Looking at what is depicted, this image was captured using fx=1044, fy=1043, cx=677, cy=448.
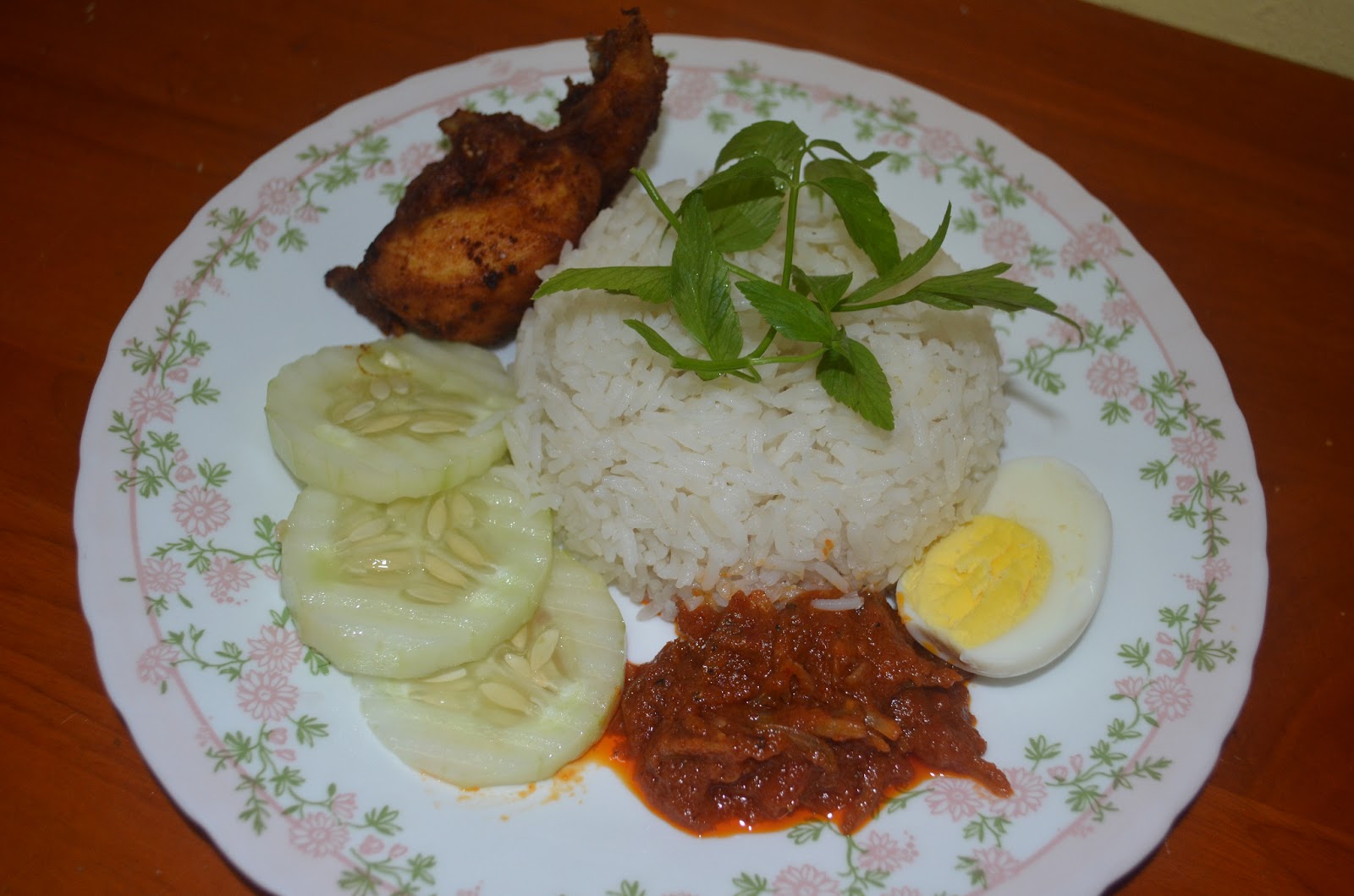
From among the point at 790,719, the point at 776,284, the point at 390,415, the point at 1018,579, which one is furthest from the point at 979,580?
the point at 390,415

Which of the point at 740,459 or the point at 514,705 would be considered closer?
the point at 514,705

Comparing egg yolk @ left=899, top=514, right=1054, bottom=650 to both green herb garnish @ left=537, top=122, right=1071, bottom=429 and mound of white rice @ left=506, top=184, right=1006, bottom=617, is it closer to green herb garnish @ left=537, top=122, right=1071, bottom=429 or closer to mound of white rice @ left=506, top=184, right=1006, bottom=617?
mound of white rice @ left=506, top=184, right=1006, bottom=617

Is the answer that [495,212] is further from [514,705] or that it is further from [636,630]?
[514,705]

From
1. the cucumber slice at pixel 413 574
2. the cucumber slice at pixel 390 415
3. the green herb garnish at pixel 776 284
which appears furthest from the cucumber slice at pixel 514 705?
the green herb garnish at pixel 776 284

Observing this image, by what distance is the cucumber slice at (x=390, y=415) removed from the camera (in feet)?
10.6

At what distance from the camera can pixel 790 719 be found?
302 centimetres

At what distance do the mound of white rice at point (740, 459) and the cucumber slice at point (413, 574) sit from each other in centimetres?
23

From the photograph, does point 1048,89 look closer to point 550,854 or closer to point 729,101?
point 729,101

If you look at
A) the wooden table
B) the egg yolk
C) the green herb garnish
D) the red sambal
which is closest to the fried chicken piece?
the green herb garnish

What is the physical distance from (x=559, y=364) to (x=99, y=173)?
2296 millimetres

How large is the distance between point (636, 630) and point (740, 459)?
0.68 m

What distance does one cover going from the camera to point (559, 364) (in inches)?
139

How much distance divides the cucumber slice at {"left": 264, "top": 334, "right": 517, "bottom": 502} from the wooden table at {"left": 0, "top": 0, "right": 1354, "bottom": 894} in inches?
34.4

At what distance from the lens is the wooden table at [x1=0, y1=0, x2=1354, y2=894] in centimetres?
305
